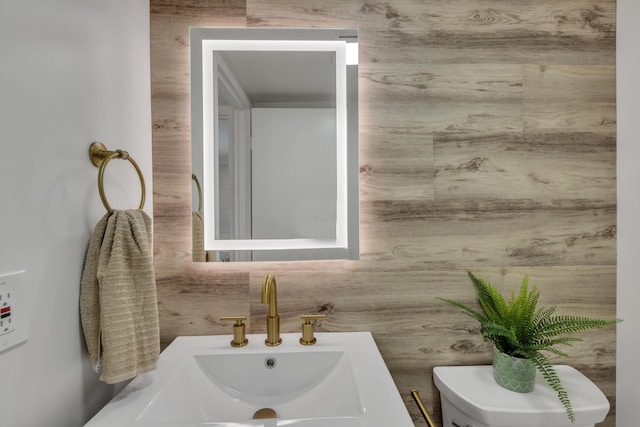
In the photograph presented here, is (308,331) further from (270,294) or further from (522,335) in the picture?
(522,335)

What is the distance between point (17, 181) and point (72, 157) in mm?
165

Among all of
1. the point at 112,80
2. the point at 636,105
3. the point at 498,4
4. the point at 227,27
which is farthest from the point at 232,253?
the point at 636,105

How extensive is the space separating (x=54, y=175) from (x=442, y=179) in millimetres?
1064

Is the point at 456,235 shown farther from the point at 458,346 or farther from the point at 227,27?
the point at 227,27

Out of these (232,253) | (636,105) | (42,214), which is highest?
(636,105)

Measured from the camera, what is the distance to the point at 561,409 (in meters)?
0.90

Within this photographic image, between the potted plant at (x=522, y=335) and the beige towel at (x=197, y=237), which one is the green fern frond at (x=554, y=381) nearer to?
→ the potted plant at (x=522, y=335)

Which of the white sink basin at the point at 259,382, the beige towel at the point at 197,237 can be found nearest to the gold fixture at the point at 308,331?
the white sink basin at the point at 259,382

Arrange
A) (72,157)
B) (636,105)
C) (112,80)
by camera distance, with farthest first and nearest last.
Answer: (636,105) < (112,80) < (72,157)

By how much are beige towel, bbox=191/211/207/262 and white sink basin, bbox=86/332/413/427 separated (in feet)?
0.89

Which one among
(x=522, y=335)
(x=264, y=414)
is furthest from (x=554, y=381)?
(x=264, y=414)

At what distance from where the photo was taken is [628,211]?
1083 millimetres

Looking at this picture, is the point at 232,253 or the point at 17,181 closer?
the point at 17,181

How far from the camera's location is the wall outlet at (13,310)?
1.81 ft
